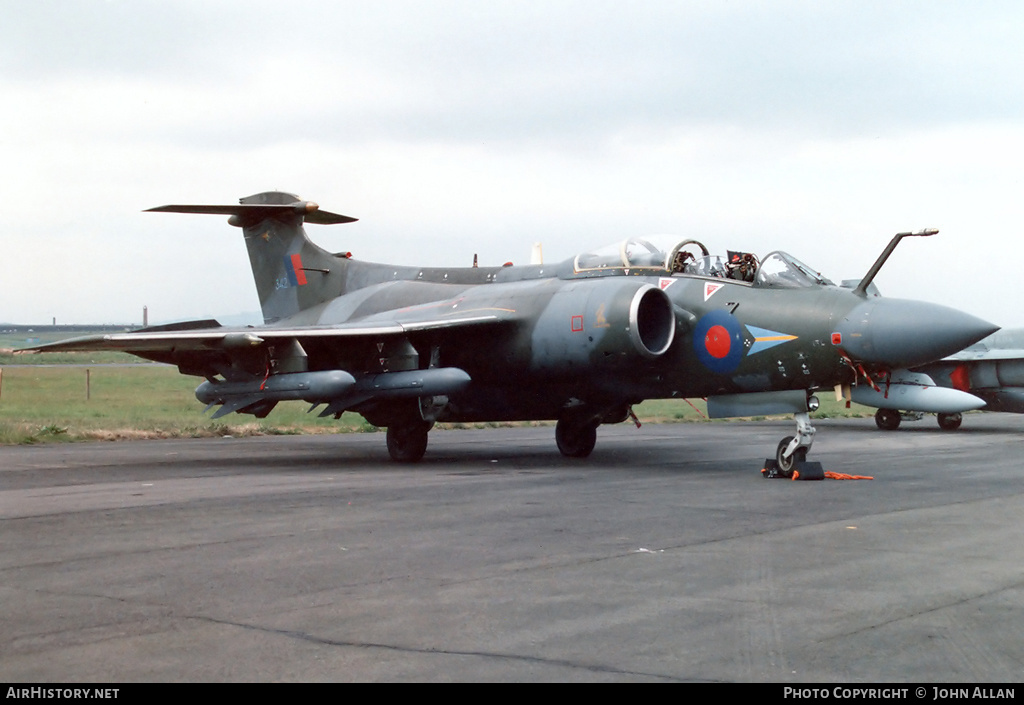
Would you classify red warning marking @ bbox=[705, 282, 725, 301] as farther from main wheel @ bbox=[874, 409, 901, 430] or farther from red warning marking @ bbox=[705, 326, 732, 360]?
main wheel @ bbox=[874, 409, 901, 430]

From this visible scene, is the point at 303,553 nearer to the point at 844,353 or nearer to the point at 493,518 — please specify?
the point at 493,518

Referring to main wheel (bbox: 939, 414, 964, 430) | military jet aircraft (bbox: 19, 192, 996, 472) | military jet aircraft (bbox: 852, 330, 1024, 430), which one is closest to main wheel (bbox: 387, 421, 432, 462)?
military jet aircraft (bbox: 19, 192, 996, 472)

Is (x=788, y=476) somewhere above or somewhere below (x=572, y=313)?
below

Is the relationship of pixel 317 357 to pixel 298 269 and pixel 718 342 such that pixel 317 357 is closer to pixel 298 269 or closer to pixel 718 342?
pixel 298 269

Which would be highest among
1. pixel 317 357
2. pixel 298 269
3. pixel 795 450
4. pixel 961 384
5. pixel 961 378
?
pixel 298 269

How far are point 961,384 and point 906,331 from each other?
16.3 m

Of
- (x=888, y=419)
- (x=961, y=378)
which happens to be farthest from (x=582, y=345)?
(x=961, y=378)

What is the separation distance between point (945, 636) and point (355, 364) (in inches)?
454

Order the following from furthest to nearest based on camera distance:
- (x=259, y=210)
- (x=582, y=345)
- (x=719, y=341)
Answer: (x=259, y=210), (x=582, y=345), (x=719, y=341)

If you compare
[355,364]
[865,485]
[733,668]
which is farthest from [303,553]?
[355,364]

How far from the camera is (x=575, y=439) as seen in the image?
15875 millimetres

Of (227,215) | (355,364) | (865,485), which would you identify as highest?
(227,215)

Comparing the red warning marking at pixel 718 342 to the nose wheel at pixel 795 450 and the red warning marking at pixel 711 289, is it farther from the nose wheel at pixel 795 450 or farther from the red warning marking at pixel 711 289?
the nose wheel at pixel 795 450

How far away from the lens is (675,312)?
13.4 meters
